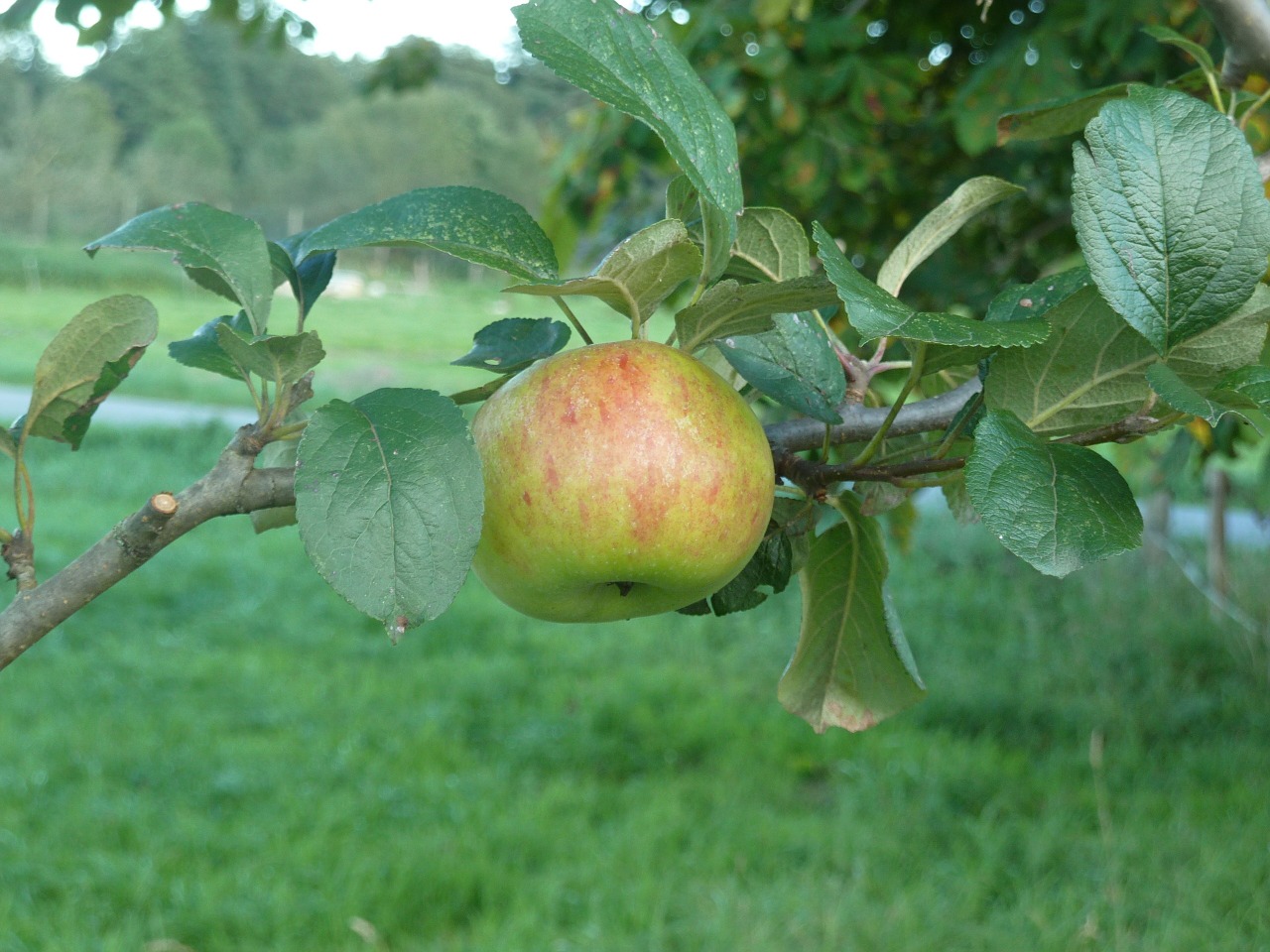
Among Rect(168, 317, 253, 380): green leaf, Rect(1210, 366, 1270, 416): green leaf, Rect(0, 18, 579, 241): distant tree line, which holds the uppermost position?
Rect(1210, 366, 1270, 416): green leaf

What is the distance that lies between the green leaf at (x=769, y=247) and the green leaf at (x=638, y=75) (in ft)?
0.40

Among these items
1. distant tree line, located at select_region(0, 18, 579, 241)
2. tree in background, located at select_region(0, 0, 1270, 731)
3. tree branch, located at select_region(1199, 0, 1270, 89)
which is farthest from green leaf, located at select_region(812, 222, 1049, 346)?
distant tree line, located at select_region(0, 18, 579, 241)

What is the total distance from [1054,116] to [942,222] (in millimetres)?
217

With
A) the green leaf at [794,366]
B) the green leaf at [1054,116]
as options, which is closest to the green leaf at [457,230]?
the green leaf at [794,366]

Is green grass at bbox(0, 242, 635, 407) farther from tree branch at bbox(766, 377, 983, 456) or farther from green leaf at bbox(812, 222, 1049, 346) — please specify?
green leaf at bbox(812, 222, 1049, 346)

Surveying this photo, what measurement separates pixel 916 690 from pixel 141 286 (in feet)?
50.3

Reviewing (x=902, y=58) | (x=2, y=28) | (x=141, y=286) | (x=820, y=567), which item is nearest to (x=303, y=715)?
(x=2, y=28)

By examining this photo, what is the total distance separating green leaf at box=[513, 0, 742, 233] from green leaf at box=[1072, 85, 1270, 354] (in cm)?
14

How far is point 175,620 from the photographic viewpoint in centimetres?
381

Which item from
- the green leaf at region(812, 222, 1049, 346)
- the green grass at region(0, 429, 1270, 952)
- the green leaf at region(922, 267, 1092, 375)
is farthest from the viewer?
the green grass at region(0, 429, 1270, 952)

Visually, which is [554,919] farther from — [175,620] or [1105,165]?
[175,620]

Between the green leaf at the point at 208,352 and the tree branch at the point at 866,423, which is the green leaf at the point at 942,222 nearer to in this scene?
the tree branch at the point at 866,423

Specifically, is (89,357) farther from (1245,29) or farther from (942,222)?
(1245,29)

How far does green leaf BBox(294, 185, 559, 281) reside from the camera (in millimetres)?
490
